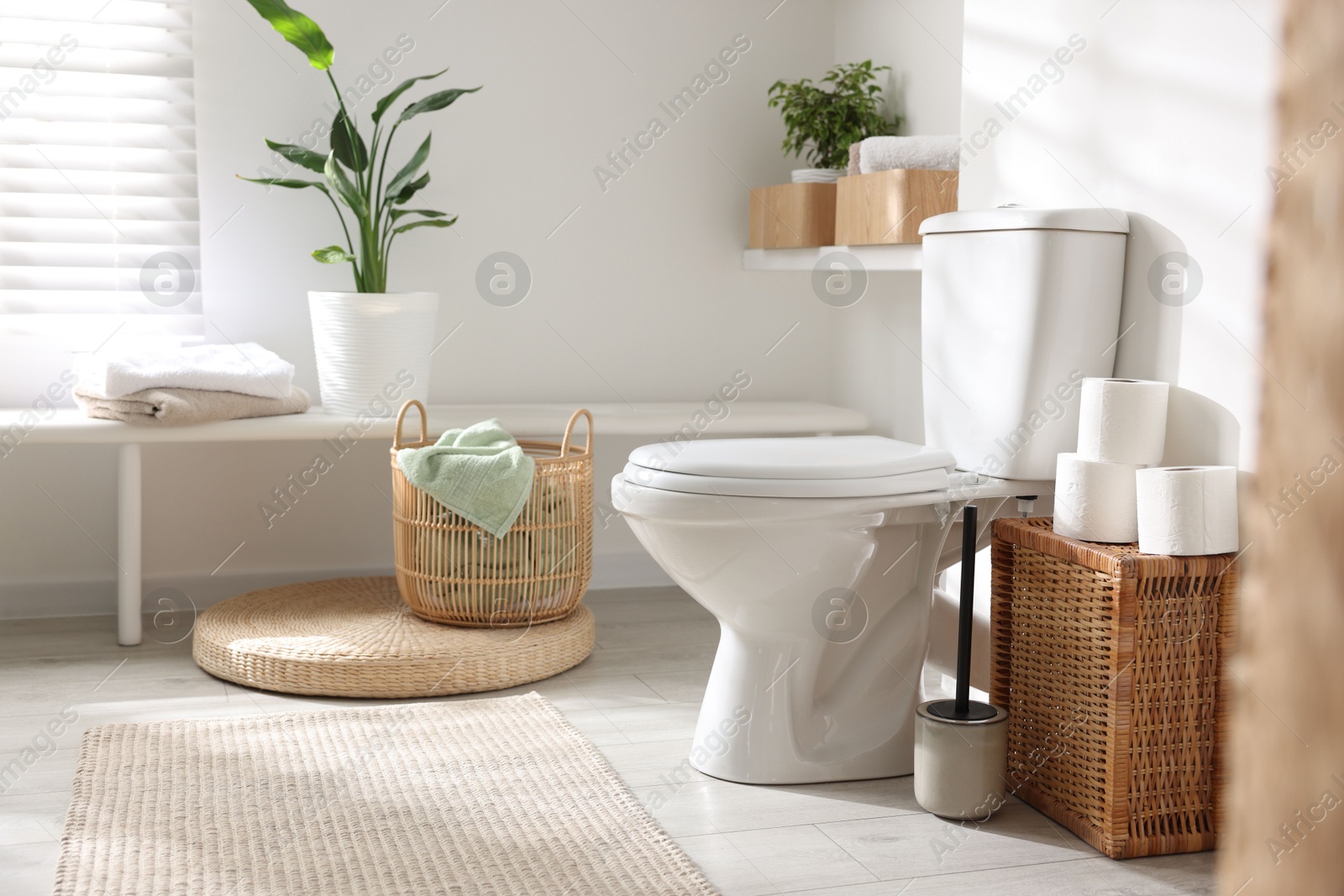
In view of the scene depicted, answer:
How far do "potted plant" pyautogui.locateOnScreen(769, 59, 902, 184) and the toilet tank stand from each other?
0.90 metres

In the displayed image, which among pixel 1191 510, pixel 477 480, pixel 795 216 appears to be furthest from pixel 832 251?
pixel 1191 510

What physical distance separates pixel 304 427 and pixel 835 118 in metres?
1.39

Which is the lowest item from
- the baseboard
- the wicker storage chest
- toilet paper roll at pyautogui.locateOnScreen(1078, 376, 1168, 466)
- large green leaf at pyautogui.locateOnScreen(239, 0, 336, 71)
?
the baseboard

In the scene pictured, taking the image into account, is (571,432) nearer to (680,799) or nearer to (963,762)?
(680,799)

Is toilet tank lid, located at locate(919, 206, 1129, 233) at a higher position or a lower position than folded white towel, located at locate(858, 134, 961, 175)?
lower

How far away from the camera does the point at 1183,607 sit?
153 cm

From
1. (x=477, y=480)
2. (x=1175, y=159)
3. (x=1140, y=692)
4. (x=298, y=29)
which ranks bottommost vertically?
(x=1140, y=692)

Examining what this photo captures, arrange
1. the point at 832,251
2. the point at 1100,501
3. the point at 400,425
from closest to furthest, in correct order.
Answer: the point at 1100,501, the point at 400,425, the point at 832,251

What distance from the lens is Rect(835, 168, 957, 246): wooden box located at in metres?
2.28

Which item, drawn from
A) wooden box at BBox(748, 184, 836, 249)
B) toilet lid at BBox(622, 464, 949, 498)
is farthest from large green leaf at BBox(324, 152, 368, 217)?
toilet lid at BBox(622, 464, 949, 498)

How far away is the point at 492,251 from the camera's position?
2910 millimetres

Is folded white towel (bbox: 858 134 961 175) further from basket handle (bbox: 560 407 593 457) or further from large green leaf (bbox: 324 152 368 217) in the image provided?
large green leaf (bbox: 324 152 368 217)

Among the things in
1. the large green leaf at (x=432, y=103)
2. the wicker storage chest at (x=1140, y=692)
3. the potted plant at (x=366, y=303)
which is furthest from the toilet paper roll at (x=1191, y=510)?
the large green leaf at (x=432, y=103)

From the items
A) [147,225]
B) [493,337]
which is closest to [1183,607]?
[493,337]
